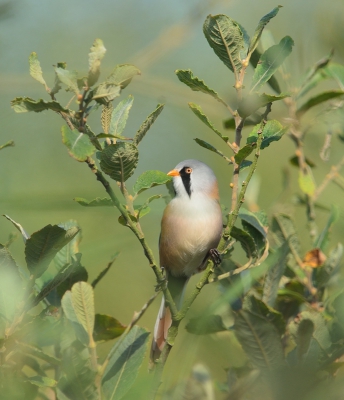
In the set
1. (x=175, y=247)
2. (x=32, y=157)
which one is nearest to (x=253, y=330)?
(x=175, y=247)

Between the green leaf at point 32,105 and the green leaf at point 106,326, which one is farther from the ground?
the green leaf at point 32,105

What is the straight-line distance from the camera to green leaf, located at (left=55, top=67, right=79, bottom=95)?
118cm

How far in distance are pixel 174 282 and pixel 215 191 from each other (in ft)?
2.01

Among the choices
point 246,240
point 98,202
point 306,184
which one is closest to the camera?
point 98,202

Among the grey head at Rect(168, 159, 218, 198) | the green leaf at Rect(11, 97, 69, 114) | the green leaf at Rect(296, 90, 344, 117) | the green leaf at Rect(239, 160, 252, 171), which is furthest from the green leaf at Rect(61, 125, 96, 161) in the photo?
the grey head at Rect(168, 159, 218, 198)

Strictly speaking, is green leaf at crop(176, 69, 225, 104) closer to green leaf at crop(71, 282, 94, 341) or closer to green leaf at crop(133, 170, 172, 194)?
green leaf at crop(133, 170, 172, 194)

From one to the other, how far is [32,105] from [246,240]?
0.91 m

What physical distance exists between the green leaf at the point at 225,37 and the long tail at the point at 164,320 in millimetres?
1301

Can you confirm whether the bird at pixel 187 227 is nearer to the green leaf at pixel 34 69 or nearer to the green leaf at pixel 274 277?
the green leaf at pixel 274 277

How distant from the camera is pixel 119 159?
135 cm

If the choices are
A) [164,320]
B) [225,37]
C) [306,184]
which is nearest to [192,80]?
[225,37]

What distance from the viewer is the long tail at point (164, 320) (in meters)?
2.73

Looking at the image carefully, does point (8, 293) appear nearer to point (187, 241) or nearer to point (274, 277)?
point (274, 277)

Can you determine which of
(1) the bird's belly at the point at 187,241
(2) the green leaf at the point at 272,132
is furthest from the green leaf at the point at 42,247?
(1) the bird's belly at the point at 187,241
